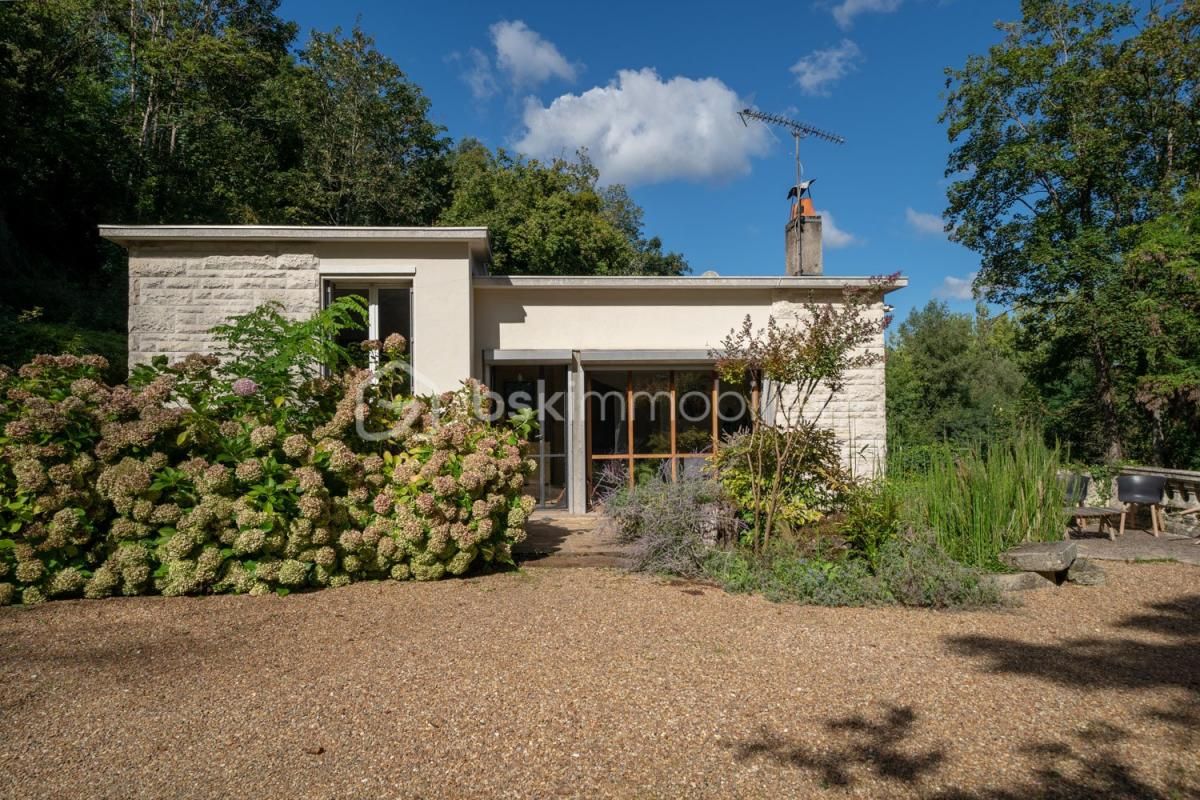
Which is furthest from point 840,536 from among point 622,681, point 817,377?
point 622,681

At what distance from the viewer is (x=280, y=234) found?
8.21 metres

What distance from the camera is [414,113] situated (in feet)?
74.5

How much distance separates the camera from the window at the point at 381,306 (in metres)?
8.55

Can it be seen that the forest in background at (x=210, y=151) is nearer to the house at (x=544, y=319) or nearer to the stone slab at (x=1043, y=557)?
the house at (x=544, y=319)

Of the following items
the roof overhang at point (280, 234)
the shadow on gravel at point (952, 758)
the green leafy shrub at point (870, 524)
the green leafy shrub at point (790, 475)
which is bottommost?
the shadow on gravel at point (952, 758)

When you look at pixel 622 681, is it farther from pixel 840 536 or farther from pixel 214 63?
pixel 214 63

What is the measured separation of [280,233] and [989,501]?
8.05 m

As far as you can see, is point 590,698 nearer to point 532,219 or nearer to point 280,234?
point 280,234

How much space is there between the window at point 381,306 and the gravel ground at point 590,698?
406 centimetres

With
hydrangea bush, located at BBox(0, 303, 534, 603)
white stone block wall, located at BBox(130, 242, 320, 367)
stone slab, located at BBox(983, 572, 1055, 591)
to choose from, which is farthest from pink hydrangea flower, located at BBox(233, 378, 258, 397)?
stone slab, located at BBox(983, 572, 1055, 591)

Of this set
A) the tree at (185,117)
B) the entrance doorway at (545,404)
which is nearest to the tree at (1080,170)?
the entrance doorway at (545,404)

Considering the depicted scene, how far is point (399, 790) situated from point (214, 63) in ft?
73.4

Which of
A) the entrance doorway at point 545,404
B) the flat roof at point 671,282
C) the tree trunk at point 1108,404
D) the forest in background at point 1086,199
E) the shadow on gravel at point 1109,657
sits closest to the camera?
the shadow on gravel at point 1109,657

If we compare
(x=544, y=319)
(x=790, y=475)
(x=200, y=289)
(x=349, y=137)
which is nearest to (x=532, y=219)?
(x=349, y=137)
